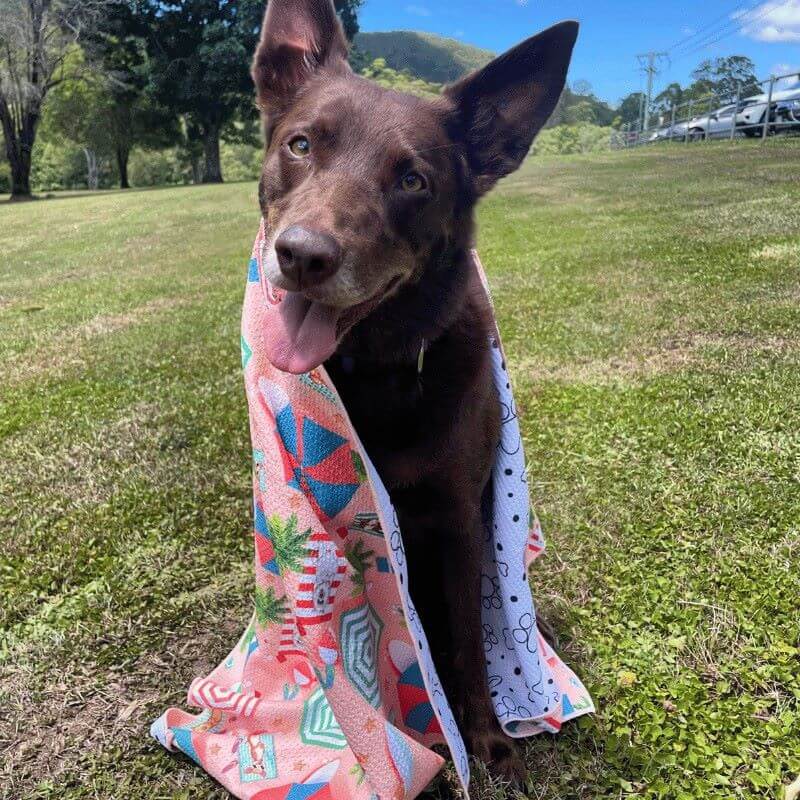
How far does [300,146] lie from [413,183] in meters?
0.32

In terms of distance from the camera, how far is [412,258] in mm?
1765

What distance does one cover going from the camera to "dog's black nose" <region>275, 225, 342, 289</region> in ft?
4.71

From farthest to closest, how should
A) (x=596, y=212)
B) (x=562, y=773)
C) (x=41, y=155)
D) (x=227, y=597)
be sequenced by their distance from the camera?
(x=41, y=155), (x=596, y=212), (x=227, y=597), (x=562, y=773)

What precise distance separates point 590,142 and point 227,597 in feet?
117

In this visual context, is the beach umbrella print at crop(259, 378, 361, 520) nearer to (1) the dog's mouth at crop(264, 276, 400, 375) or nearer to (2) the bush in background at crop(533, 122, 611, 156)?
(1) the dog's mouth at crop(264, 276, 400, 375)

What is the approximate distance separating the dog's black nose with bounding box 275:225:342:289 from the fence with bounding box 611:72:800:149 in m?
19.2

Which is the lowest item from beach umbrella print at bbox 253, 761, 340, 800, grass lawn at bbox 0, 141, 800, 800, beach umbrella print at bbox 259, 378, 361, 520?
beach umbrella print at bbox 253, 761, 340, 800

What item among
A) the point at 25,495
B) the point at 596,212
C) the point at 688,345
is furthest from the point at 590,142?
the point at 25,495

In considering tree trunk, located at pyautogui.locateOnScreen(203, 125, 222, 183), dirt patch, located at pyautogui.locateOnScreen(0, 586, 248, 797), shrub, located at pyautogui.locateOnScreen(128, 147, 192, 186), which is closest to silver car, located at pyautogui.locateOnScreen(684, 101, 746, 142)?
tree trunk, located at pyautogui.locateOnScreen(203, 125, 222, 183)

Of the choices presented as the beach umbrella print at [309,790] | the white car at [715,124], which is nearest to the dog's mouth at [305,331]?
the beach umbrella print at [309,790]

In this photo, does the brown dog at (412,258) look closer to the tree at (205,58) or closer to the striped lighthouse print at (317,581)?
the striped lighthouse print at (317,581)

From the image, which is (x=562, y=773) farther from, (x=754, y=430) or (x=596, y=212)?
(x=596, y=212)

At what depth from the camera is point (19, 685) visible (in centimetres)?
217

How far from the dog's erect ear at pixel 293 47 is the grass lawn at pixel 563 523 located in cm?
182
